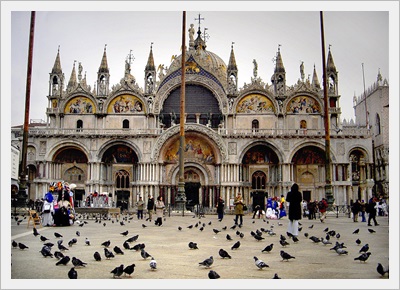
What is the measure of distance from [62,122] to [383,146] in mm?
31810

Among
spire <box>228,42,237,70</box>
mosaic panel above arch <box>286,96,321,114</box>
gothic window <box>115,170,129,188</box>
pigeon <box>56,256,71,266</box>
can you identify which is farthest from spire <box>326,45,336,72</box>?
pigeon <box>56,256,71,266</box>

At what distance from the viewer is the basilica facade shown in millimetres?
38094

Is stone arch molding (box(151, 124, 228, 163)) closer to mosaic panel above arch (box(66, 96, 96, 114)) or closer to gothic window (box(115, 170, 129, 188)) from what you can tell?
gothic window (box(115, 170, 129, 188))

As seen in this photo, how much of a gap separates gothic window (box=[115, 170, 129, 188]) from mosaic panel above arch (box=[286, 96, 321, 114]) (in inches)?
616

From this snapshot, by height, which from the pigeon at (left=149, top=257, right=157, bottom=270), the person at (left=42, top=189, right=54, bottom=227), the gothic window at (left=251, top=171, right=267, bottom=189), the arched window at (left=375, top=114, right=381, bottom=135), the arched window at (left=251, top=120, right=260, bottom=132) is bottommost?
the pigeon at (left=149, top=257, right=157, bottom=270)

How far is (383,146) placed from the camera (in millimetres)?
45781

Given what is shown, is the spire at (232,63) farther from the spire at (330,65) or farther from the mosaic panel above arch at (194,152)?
the spire at (330,65)

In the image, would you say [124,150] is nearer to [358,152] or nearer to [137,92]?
[137,92]

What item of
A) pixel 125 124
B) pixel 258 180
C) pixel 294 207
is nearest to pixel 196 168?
pixel 258 180

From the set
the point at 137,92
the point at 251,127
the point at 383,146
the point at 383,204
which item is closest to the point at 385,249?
the point at 383,204

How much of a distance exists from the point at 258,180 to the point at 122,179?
12248 mm

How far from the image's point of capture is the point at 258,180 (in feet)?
131

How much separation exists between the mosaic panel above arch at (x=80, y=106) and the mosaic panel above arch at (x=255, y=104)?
13339 mm

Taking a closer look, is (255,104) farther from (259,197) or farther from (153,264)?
(153,264)
